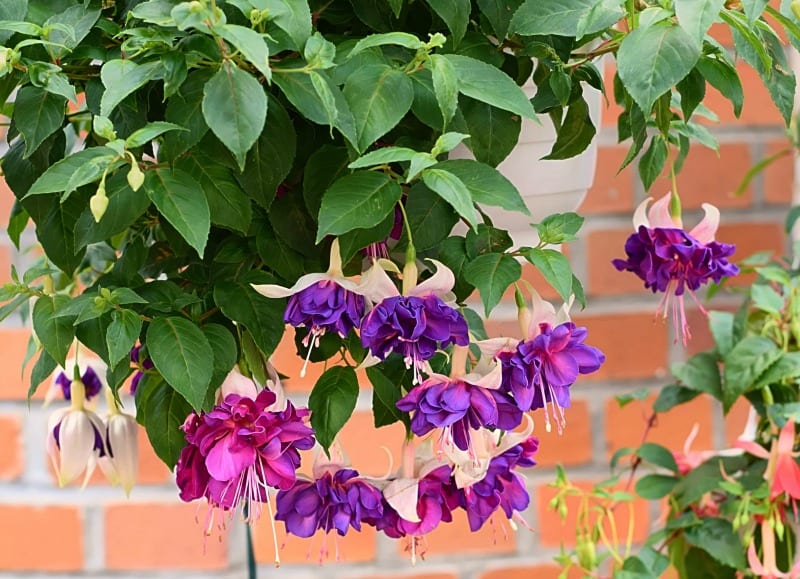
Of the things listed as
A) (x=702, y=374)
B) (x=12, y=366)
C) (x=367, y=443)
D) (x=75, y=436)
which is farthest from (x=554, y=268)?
(x=12, y=366)

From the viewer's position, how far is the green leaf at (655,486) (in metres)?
0.79

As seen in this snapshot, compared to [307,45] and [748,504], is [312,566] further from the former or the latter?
[307,45]

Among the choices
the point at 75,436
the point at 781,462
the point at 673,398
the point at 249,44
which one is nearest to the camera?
the point at 249,44

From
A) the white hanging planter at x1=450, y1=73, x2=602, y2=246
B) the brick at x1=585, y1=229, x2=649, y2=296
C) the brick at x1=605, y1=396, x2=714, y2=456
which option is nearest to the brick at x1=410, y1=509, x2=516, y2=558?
the brick at x1=605, y1=396, x2=714, y2=456

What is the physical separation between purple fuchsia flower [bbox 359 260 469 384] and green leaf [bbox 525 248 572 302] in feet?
0.12

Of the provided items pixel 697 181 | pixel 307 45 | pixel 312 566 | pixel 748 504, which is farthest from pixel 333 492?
pixel 697 181

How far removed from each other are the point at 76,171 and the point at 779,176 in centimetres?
79

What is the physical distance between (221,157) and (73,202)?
86 mm

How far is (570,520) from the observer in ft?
3.19

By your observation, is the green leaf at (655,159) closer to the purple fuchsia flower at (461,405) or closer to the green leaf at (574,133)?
the green leaf at (574,133)

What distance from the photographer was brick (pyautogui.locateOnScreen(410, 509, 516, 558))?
0.94 meters

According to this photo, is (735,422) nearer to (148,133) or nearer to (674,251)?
(674,251)

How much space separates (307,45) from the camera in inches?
14.1

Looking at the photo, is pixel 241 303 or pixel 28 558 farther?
pixel 28 558
